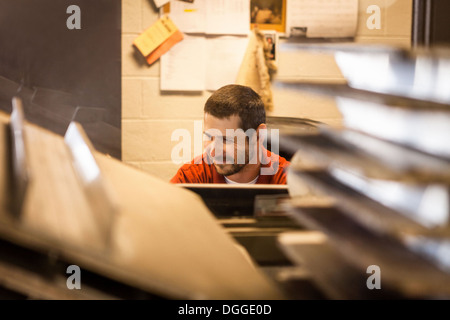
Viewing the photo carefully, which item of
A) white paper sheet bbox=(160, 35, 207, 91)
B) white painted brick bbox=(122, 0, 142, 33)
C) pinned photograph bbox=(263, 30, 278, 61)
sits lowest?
white paper sheet bbox=(160, 35, 207, 91)

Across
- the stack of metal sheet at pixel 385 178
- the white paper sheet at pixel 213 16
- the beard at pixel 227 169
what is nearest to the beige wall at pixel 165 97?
the white paper sheet at pixel 213 16

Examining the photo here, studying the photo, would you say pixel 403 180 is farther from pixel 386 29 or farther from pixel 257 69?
pixel 386 29

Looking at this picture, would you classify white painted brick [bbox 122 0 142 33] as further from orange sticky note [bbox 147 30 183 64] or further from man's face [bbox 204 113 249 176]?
man's face [bbox 204 113 249 176]

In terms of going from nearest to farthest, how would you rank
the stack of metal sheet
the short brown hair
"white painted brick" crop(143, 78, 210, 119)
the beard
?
the stack of metal sheet → the beard → the short brown hair → "white painted brick" crop(143, 78, 210, 119)

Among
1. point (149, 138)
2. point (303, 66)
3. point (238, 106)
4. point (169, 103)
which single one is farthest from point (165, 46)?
point (238, 106)

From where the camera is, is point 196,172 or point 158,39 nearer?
point 196,172

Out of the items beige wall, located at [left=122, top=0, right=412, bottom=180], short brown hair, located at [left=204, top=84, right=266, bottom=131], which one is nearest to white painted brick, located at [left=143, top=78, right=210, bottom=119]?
beige wall, located at [left=122, top=0, right=412, bottom=180]

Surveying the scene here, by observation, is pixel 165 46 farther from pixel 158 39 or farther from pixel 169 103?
pixel 169 103

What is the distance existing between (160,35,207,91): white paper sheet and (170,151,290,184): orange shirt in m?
0.88

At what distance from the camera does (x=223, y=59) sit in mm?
2992

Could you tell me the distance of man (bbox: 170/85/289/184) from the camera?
201 centimetres

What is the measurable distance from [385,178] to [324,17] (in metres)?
2.85

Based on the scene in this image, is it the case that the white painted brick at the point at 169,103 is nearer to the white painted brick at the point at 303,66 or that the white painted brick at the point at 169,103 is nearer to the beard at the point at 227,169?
the white painted brick at the point at 303,66
